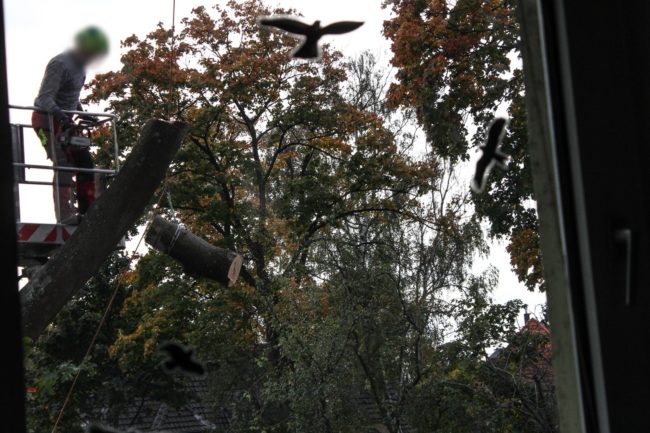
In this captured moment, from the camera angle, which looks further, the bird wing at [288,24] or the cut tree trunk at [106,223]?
the cut tree trunk at [106,223]

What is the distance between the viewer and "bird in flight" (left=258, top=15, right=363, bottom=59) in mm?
816

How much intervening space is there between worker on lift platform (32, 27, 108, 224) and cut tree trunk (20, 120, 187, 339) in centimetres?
30

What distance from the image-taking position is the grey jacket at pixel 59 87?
101 inches

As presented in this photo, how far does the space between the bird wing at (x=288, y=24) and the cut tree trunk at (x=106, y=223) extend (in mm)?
614

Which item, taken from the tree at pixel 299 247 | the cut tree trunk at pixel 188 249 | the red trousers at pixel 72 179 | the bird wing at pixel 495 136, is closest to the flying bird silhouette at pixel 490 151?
the bird wing at pixel 495 136

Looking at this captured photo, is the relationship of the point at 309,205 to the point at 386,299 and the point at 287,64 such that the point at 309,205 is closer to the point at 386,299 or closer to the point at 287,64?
the point at 287,64

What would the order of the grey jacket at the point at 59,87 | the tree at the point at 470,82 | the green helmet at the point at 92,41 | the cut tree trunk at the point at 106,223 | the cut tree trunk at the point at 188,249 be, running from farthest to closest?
the tree at the point at 470,82 → the cut tree trunk at the point at 188,249 → the grey jacket at the point at 59,87 → the green helmet at the point at 92,41 → the cut tree trunk at the point at 106,223

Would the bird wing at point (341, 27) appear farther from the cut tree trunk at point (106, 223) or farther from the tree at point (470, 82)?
the tree at point (470, 82)

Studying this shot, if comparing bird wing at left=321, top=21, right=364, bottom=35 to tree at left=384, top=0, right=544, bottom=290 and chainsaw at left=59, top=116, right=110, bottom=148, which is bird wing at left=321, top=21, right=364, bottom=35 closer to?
chainsaw at left=59, top=116, right=110, bottom=148

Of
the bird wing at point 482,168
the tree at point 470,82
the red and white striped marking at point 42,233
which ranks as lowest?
the bird wing at point 482,168

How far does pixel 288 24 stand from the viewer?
32.4 inches

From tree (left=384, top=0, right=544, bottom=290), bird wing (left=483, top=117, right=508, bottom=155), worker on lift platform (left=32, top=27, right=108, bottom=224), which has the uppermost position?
tree (left=384, top=0, right=544, bottom=290)

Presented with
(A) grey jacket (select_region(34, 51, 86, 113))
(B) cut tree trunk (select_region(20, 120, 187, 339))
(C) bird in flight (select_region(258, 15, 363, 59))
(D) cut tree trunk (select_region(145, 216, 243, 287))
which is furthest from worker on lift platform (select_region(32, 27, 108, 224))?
(C) bird in flight (select_region(258, 15, 363, 59))

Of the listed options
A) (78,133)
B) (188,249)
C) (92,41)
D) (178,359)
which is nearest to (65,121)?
(78,133)
